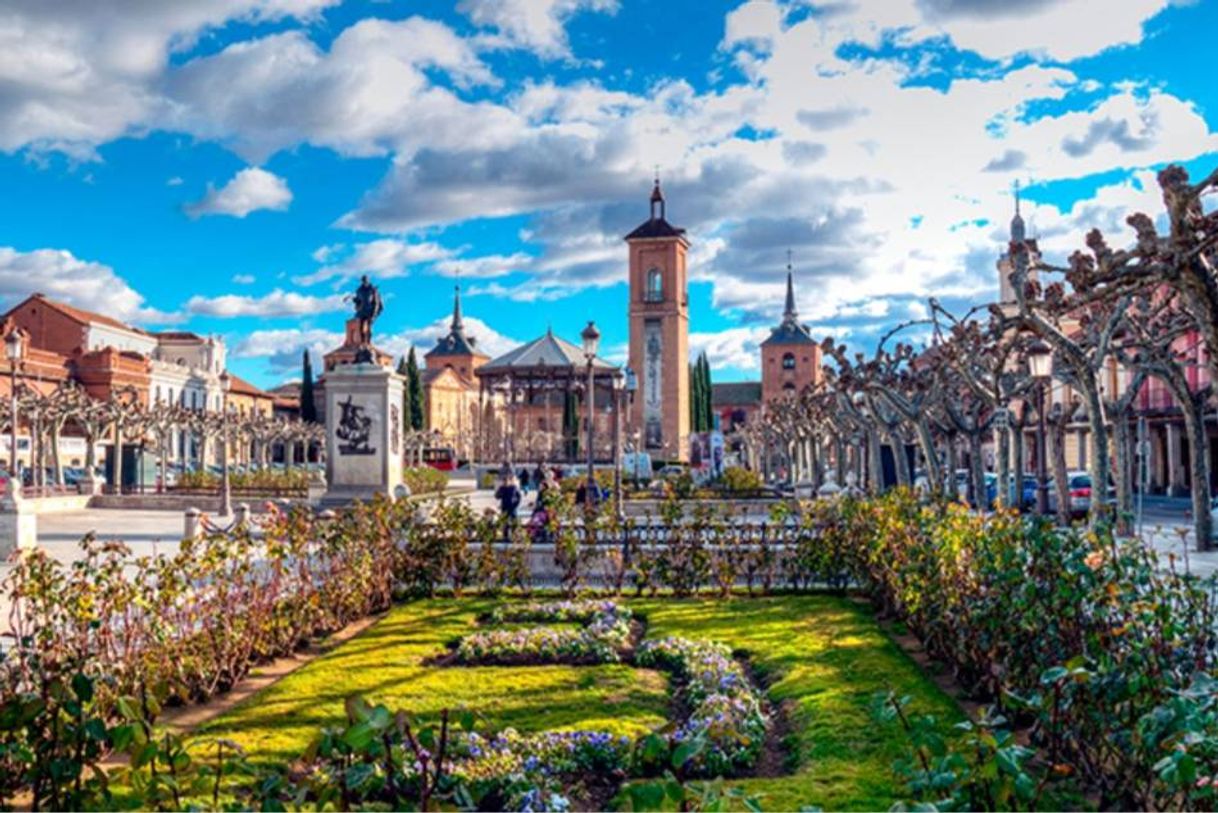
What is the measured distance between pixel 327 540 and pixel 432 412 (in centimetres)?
10075

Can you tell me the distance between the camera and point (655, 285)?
9756cm

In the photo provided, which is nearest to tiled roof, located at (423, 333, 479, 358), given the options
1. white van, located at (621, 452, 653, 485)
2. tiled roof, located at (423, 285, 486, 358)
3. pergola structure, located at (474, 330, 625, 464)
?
tiled roof, located at (423, 285, 486, 358)

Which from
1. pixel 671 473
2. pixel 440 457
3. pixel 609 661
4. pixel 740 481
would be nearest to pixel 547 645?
pixel 609 661

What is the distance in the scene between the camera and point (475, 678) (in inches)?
384

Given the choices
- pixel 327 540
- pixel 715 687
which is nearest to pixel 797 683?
pixel 715 687

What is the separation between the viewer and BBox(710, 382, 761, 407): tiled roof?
145250 mm

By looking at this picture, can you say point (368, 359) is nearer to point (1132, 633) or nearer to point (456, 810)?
point (1132, 633)

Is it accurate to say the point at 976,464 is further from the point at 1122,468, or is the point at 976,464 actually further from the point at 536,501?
the point at 536,501

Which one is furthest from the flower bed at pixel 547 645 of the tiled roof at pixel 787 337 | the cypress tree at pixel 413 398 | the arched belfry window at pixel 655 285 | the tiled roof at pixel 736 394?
the tiled roof at pixel 736 394

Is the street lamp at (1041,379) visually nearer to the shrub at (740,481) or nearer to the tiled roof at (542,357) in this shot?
the shrub at (740,481)

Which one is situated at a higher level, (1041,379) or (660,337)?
(660,337)

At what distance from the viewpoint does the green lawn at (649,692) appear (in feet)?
23.6

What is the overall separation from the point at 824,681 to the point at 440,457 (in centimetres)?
7919

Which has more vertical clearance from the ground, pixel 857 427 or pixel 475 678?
pixel 857 427
